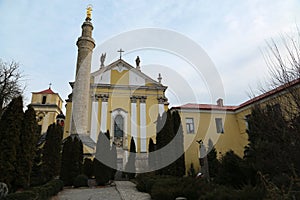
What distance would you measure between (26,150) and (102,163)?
5.76 meters

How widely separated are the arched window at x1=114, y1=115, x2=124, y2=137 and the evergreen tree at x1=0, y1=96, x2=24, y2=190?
650 inches

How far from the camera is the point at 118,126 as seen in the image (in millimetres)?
25922

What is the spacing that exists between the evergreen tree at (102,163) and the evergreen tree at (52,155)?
8.66ft

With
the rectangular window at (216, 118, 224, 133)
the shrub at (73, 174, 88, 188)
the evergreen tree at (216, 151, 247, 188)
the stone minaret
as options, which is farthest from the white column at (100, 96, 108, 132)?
the evergreen tree at (216, 151, 247, 188)

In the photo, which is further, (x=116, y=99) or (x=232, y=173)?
(x=116, y=99)

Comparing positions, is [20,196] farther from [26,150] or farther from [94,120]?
[94,120]

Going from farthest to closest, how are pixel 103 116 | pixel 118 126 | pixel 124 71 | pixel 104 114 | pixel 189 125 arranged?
pixel 124 71
pixel 118 126
pixel 104 114
pixel 103 116
pixel 189 125

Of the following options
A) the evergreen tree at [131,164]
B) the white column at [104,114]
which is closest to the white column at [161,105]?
the white column at [104,114]

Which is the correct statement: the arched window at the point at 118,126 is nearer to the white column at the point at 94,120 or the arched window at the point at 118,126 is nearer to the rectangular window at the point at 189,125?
the white column at the point at 94,120

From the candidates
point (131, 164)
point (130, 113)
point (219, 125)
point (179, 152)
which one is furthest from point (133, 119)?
point (179, 152)

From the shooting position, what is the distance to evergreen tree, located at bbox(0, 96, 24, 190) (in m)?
8.17

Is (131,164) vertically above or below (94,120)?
below

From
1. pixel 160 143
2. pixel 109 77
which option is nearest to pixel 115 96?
pixel 109 77

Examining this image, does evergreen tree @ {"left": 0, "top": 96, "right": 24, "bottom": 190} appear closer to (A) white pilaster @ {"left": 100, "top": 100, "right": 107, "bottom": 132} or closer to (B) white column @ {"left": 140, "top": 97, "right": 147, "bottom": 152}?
(A) white pilaster @ {"left": 100, "top": 100, "right": 107, "bottom": 132}
